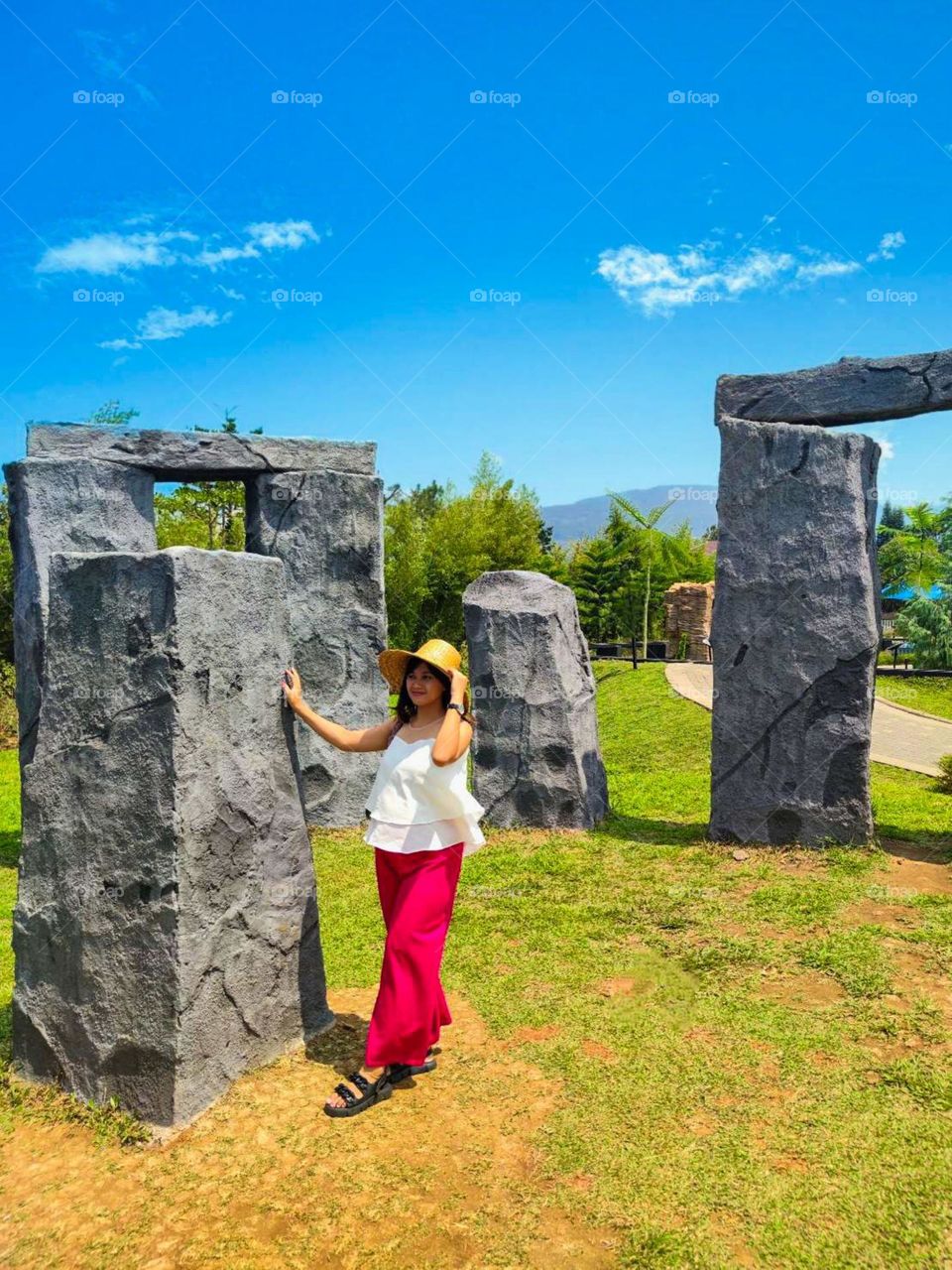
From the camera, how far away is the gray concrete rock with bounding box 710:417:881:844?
292 inches

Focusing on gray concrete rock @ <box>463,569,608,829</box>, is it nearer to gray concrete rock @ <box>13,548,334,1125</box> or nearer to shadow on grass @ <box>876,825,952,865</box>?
shadow on grass @ <box>876,825,952,865</box>

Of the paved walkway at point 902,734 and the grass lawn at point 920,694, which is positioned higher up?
the grass lawn at point 920,694

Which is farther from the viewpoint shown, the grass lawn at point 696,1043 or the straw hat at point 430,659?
the straw hat at point 430,659

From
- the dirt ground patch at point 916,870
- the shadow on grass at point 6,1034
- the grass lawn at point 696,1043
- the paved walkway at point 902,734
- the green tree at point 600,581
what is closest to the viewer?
the grass lawn at point 696,1043

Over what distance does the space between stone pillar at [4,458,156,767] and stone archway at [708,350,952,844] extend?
187 inches

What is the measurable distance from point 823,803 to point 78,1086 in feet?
18.7

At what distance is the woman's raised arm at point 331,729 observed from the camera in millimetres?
4258

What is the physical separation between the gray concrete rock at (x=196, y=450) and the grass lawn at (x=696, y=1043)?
11.2 ft

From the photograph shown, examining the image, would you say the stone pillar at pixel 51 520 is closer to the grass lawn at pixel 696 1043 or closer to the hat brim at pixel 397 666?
the grass lawn at pixel 696 1043

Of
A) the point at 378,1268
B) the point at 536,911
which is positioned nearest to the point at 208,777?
the point at 378,1268

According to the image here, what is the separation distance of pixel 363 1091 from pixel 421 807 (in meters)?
1.15

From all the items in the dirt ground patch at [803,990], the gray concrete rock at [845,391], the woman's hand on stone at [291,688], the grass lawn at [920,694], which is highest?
the gray concrete rock at [845,391]

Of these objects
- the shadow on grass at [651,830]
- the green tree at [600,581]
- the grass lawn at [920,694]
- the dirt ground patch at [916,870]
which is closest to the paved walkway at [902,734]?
the grass lawn at [920,694]

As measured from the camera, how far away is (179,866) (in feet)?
12.4
